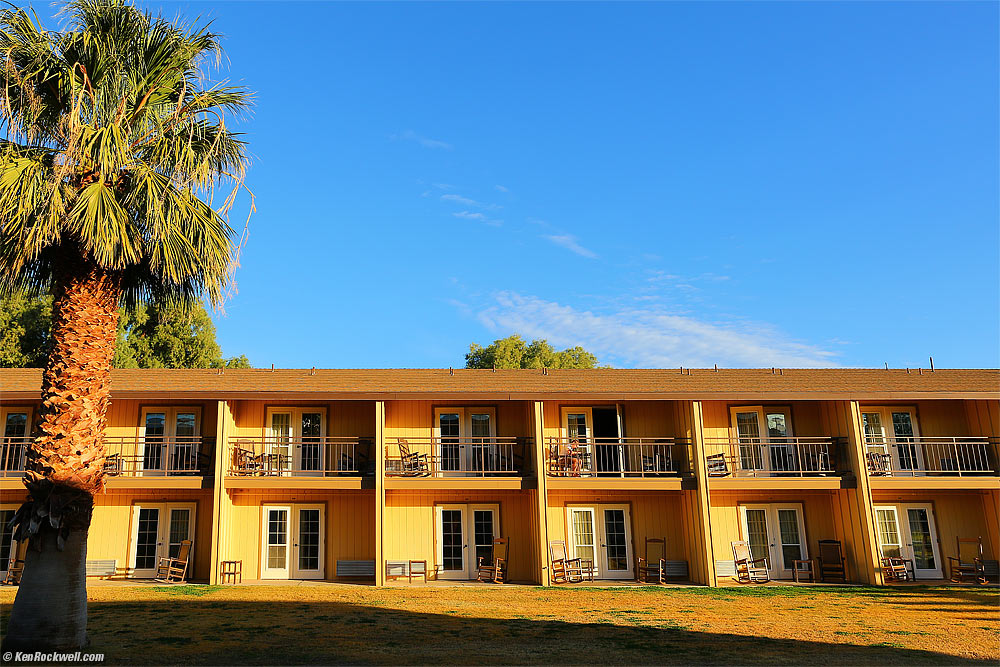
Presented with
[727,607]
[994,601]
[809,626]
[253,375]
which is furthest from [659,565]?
[253,375]

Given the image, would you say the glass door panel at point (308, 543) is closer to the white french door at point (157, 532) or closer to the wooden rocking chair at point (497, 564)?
the white french door at point (157, 532)

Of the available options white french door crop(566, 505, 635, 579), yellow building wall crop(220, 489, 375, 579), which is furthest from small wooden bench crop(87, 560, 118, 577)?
white french door crop(566, 505, 635, 579)

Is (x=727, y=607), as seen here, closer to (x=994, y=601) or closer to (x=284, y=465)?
(x=994, y=601)

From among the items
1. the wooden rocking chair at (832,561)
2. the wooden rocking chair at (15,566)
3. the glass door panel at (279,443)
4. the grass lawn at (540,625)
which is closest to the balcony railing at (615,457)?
the grass lawn at (540,625)

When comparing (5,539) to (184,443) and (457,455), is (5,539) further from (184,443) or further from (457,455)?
(457,455)

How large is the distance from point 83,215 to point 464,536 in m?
12.0

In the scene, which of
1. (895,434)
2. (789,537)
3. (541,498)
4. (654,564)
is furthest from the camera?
(895,434)

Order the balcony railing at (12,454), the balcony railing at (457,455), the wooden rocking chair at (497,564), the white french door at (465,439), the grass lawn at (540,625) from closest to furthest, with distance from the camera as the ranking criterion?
the grass lawn at (540,625) < the wooden rocking chair at (497,564) < the balcony railing at (12,454) < the balcony railing at (457,455) < the white french door at (465,439)

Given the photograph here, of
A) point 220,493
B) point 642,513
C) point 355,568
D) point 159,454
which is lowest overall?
point 355,568

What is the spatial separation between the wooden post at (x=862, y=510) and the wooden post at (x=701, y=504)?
3.48 m

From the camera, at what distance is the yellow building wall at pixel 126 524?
1861 centimetres

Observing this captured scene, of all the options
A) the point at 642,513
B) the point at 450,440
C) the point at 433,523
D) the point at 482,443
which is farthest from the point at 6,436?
the point at 642,513

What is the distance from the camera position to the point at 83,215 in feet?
34.3

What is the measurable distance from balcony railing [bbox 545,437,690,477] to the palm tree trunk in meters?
10.8
